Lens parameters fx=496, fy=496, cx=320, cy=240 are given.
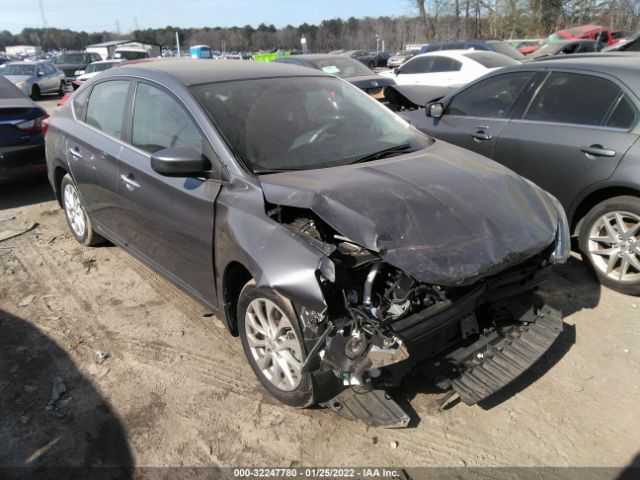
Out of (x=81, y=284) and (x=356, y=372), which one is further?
(x=81, y=284)

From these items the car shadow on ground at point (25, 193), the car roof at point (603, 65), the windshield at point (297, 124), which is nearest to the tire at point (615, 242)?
the car roof at point (603, 65)

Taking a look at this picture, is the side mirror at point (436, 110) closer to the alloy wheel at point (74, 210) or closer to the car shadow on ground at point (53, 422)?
the alloy wheel at point (74, 210)

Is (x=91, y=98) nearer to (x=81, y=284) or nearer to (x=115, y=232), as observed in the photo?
(x=115, y=232)

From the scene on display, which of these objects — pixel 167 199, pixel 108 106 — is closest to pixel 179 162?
pixel 167 199

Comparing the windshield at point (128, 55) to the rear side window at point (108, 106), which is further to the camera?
the windshield at point (128, 55)

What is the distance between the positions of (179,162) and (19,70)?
2273cm

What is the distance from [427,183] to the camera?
282 centimetres

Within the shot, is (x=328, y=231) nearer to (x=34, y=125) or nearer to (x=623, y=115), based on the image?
(x=623, y=115)

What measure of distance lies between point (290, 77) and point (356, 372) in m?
2.33

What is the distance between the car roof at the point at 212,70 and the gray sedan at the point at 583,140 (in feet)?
6.38

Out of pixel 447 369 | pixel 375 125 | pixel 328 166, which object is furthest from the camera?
pixel 375 125

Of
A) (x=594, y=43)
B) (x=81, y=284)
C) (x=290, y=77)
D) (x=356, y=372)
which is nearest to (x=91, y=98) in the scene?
(x=81, y=284)

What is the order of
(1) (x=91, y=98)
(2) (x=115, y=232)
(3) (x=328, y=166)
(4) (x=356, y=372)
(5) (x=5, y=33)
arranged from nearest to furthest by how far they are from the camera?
(4) (x=356, y=372), (3) (x=328, y=166), (2) (x=115, y=232), (1) (x=91, y=98), (5) (x=5, y=33)

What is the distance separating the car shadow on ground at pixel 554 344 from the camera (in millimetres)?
2842
